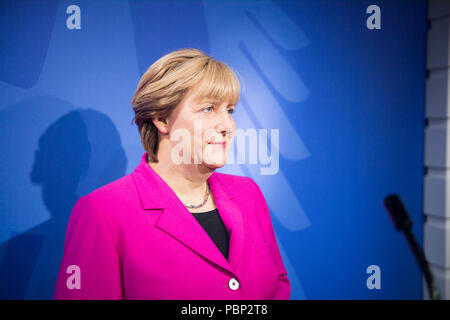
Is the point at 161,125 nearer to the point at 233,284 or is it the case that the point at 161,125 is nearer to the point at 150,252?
the point at 150,252

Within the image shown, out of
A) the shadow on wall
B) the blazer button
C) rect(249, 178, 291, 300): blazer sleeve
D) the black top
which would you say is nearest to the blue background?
Result: the shadow on wall

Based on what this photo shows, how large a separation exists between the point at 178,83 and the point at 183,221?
1.34 ft

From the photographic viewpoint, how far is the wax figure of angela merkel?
1051mm

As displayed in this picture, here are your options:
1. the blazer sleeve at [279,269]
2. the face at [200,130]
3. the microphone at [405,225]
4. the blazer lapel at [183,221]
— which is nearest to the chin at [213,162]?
the face at [200,130]

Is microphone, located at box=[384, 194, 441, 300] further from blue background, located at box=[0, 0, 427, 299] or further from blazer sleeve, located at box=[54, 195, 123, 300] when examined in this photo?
blue background, located at box=[0, 0, 427, 299]


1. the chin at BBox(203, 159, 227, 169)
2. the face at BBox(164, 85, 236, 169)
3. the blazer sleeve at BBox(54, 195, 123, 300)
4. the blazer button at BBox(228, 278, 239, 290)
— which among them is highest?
the face at BBox(164, 85, 236, 169)

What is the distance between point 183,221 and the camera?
Result: 1138 millimetres

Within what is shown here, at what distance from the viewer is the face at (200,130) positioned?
1144 millimetres

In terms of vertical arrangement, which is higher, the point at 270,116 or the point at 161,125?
the point at 270,116

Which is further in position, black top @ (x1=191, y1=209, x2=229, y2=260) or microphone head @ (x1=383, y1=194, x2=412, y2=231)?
black top @ (x1=191, y1=209, x2=229, y2=260)

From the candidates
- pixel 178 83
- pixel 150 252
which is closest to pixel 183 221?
pixel 150 252

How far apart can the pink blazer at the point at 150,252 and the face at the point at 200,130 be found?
0.14 m

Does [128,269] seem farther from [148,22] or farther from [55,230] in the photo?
[148,22]

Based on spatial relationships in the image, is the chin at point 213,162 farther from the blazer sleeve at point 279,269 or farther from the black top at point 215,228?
the blazer sleeve at point 279,269
